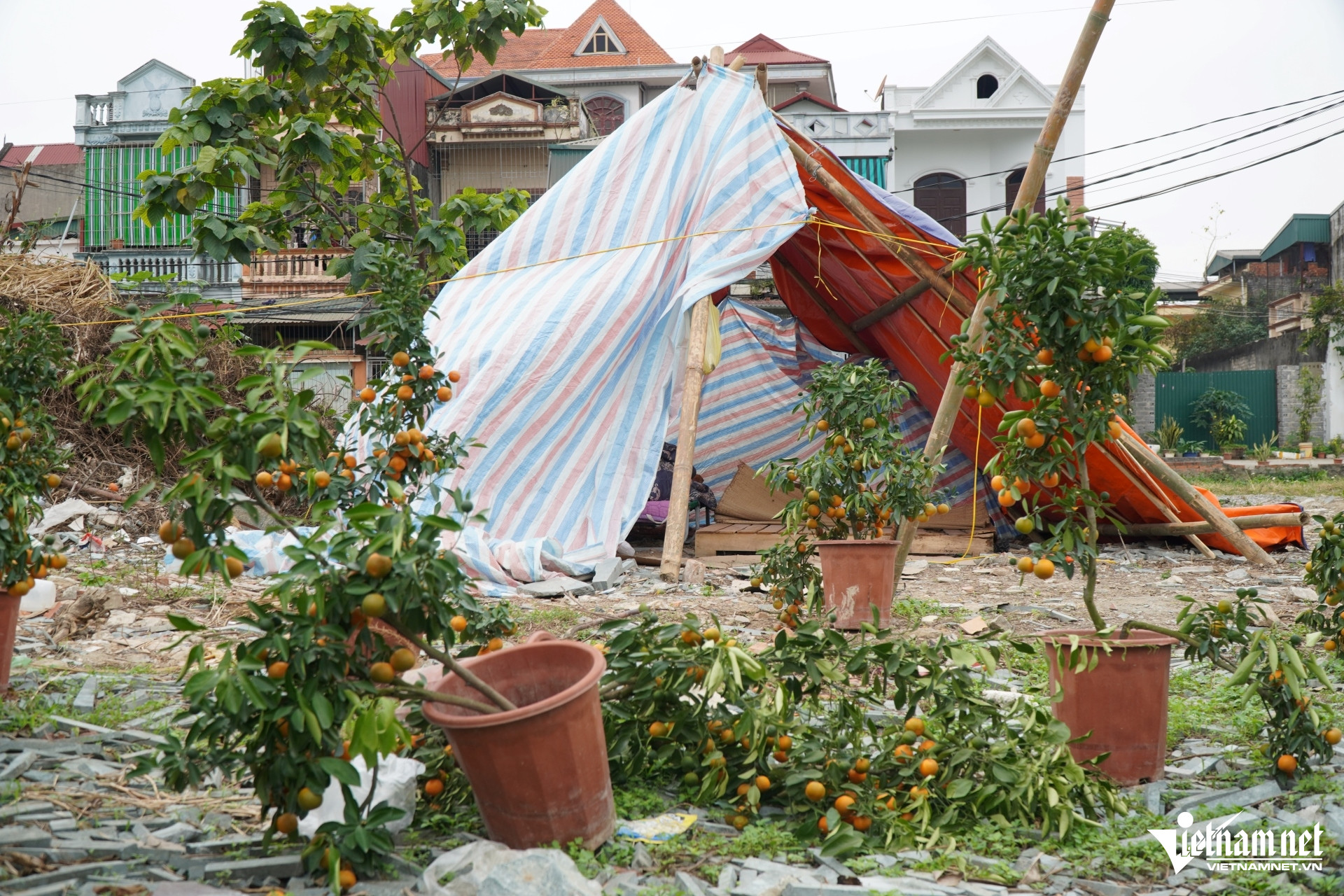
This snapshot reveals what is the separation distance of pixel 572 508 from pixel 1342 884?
499 cm

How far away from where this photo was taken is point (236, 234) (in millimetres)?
6156

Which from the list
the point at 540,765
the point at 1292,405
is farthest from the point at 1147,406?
the point at 540,765

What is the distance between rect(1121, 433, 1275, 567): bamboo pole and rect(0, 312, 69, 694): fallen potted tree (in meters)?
5.64

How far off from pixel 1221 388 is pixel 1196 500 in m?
16.5

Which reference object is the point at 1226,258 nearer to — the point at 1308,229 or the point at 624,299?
the point at 1308,229

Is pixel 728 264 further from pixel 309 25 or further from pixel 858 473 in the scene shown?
pixel 309 25

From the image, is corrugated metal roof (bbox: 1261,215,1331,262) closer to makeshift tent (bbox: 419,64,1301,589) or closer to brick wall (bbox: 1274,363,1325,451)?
brick wall (bbox: 1274,363,1325,451)

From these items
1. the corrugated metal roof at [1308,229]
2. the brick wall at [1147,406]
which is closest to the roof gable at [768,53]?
the brick wall at [1147,406]

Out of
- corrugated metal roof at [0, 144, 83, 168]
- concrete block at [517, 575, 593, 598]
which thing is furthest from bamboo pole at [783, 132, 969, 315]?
corrugated metal roof at [0, 144, 83, 168]

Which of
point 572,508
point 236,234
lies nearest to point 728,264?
point 572,508

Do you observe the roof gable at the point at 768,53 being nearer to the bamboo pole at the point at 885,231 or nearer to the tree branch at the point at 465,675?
the bamboo pole at the point at 885,231

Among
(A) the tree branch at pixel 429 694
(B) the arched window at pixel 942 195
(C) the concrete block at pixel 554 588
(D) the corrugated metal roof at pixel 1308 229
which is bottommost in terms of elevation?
(C) the concrete block at pixel 554 588

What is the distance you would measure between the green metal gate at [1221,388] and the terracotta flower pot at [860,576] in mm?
17888

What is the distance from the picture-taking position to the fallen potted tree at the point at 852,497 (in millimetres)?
4711
